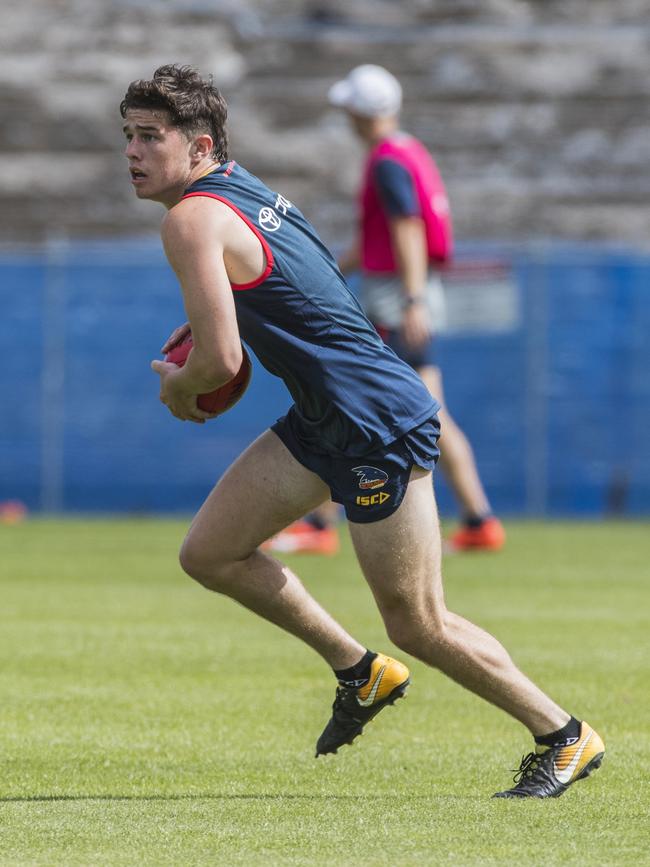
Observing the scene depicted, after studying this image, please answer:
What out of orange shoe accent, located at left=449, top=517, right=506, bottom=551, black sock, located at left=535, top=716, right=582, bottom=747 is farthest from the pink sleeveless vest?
black sock, located at left=535, top=716, right=582, bottom=747

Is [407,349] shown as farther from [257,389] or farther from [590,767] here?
[590,767]

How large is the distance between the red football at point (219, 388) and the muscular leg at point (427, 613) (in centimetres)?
49

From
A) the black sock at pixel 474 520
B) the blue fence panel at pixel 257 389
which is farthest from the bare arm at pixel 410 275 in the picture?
the blue fence panel at pixel 257 389

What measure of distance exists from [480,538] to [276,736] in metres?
5.96

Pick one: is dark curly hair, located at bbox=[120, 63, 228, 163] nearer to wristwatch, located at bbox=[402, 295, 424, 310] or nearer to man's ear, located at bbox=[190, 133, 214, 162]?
man's ear, located at bbox=[190, 133, 214, 162]

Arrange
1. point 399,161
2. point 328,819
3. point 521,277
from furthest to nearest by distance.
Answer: point 521,277 → point 399,161 → point 328,819

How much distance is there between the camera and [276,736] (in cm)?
560

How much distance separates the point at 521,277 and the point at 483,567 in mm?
5512

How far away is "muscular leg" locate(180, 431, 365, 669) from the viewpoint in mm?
4906

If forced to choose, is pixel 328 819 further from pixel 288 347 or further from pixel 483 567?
pixel 483 567

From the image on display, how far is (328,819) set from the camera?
4.32m

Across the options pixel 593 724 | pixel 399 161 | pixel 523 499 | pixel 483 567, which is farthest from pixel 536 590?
pixel 523 499

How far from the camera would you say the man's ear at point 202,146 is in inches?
184

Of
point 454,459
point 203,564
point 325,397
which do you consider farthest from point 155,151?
point 454,459
